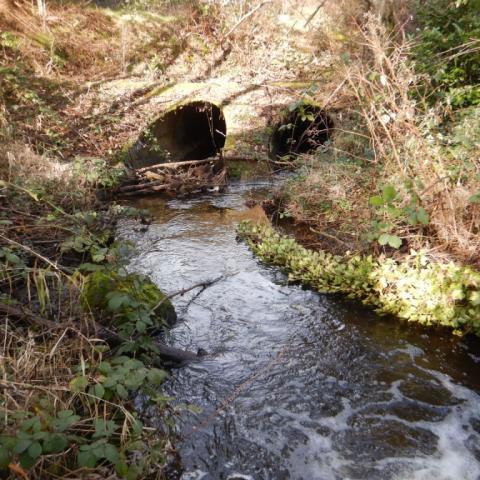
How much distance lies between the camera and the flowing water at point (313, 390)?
3.31 m

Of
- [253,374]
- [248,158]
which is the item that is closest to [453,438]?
[253,374]

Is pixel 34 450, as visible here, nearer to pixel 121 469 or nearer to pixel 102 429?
pixel 102 429

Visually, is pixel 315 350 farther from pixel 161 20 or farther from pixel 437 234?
pixel 161 20

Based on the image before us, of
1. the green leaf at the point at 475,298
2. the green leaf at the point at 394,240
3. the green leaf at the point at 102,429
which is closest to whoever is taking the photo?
the green leaf at the point at 102,429

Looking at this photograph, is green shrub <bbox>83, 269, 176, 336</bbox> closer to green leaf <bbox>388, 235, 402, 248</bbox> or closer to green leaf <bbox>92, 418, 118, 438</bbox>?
green leaf <bbox>92, 418, 118, 438</bbox>

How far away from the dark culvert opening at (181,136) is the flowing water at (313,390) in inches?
265

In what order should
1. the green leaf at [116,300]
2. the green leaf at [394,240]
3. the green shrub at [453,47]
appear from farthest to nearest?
the green shrub at [453,47], the green leaf at [394,240], the green leaf at [116,300]

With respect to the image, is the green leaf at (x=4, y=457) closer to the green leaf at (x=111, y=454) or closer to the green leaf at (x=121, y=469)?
the green leaf at (x=111, y=454)

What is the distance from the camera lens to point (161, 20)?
59.8 ft

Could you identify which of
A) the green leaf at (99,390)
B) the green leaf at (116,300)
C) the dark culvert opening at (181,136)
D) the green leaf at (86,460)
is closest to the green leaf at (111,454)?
the green leaf at (86,460)

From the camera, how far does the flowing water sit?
3.31 meters

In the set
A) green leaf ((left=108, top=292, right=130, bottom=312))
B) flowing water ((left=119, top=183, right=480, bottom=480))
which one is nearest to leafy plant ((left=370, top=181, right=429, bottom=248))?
flowing water ((left=119, top=183, right=480, bottom=480))

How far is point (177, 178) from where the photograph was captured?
36.3ft

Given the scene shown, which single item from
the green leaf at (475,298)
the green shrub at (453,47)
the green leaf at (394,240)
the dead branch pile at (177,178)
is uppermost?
the green shrub at (453,47)
